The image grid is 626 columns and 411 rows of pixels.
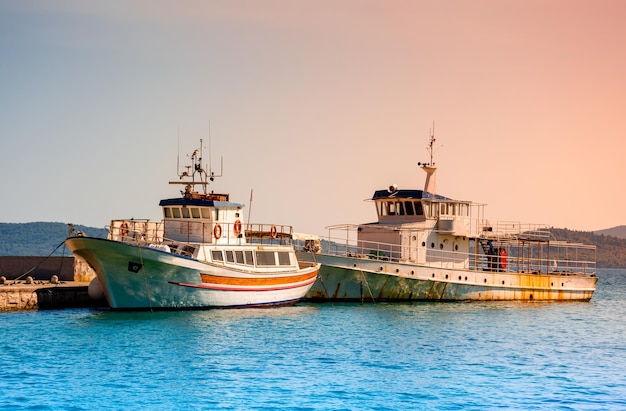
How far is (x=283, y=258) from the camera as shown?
1763 inches

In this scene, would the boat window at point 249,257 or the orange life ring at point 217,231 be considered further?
the boat window at point 249,257

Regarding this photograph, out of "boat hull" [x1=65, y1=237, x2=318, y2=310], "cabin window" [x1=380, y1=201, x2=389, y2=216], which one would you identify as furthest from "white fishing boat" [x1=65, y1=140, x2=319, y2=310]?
"cabin window" [x1=380, y1=201, x2=389, y2=216]

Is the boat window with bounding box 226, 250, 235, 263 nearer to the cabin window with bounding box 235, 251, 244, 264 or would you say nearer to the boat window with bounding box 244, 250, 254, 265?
the cabin window with bounding box 235, 251, 244, 264

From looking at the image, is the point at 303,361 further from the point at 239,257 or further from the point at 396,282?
the point at 396,282

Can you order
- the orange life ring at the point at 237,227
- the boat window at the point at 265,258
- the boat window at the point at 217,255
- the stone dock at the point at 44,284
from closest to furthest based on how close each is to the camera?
Result: the boat window at the point at 217,255, the stone dock at the point at 44,284, the boat window at the point at 265,258, the orange life ring at the point at 237,227

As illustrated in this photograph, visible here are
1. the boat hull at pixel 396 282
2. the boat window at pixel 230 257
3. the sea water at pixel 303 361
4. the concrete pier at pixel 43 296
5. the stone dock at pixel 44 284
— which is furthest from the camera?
the boat hull at pixel 396 282

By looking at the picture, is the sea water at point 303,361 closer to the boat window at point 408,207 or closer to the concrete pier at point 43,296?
the concrete pier at point 43,296

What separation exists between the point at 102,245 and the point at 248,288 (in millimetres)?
7241

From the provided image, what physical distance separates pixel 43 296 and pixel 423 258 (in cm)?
2026

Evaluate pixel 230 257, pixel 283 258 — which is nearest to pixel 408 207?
pixel 283 258

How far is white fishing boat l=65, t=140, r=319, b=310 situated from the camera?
38781mm

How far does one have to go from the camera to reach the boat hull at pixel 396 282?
47.2 m

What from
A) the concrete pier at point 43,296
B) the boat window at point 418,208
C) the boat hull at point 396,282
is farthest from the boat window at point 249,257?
the boat window at point 418,208

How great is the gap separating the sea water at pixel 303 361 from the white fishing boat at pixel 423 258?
3.50 m
